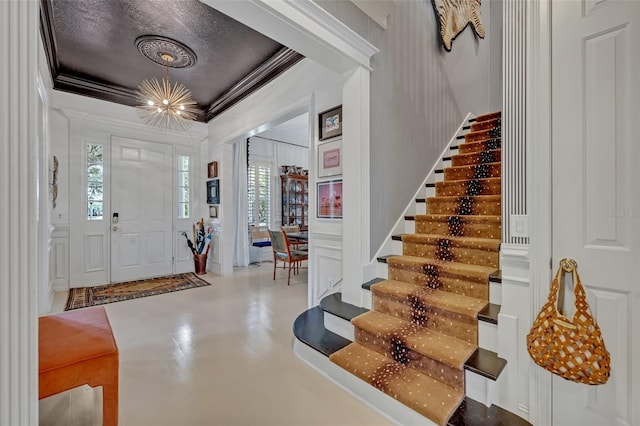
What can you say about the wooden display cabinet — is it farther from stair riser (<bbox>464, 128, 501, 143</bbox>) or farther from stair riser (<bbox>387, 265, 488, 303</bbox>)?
stair riser (<bbox>387, 265, 488, 303</bbox>)

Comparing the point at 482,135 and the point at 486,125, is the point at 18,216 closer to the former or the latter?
the point at 482,135

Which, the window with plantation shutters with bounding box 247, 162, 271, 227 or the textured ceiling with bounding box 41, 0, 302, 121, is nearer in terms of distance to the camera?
the textured ceiling with bounding box 41, 0, 302, 121

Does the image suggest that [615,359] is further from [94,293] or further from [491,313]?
[94,293]

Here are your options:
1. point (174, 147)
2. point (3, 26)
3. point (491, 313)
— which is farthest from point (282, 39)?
point (174, 147)

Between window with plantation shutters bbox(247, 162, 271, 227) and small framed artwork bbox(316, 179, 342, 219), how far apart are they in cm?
360

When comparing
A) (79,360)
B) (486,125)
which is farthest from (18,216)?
(486,125)

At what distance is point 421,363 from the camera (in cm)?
178

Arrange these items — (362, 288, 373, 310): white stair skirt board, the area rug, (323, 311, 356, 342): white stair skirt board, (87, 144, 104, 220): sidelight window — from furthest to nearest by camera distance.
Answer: (87, 144, 104, 220): sidelight window, the area rug, (362, 288, 373, 310): white stair skirt board, (323, 311, 356, 342): white stair skirt board

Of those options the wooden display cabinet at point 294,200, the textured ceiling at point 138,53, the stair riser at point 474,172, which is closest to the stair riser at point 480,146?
the stair riser at point 474,172

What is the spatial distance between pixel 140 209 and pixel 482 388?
534cm

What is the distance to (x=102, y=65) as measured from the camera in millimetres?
3812

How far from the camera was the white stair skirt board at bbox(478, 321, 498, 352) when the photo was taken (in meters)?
1.68

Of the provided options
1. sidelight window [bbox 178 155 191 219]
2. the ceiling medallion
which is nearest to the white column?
the ceiling medallion

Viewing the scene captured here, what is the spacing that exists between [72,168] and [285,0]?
4.35 m
